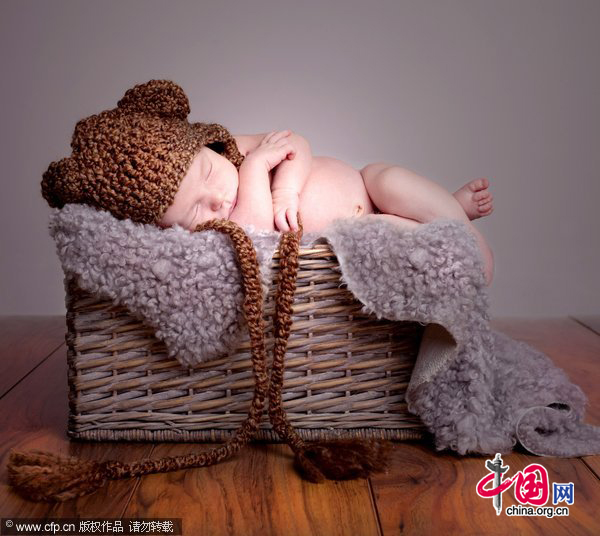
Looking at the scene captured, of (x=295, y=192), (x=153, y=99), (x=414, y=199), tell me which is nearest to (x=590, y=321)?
(x=414, y=199)

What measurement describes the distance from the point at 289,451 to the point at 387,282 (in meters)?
0.36

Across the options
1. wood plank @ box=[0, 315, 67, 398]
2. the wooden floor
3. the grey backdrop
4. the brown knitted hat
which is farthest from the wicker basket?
the grey backdrop

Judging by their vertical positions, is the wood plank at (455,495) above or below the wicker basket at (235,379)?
below

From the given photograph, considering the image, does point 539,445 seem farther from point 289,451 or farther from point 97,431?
point 97,431

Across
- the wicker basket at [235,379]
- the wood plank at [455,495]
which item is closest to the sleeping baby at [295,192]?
the wicker basket at [235,379]

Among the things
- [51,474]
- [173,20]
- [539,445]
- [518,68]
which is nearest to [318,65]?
[173,20]

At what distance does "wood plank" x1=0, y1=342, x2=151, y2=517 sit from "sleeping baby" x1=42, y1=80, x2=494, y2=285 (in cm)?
43

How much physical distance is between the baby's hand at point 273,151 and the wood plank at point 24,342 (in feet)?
2.59

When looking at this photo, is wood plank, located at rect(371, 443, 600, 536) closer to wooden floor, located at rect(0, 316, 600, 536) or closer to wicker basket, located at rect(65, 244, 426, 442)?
wooden floor, located at rect(0, 316, 600, 536)

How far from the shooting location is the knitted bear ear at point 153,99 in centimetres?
149

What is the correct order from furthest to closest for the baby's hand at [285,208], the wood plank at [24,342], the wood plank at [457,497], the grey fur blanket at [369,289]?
1. the wood plank at [24,342]
2. the baby's hand at [285,208]
3. the grey fur blanket at [369,289]
4. the wood plank at [457,497]

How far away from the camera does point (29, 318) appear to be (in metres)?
2.61

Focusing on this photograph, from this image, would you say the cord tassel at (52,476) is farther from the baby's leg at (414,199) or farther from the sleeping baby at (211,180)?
the baby's leg at (414,199)

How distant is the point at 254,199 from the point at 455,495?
0.69 m
